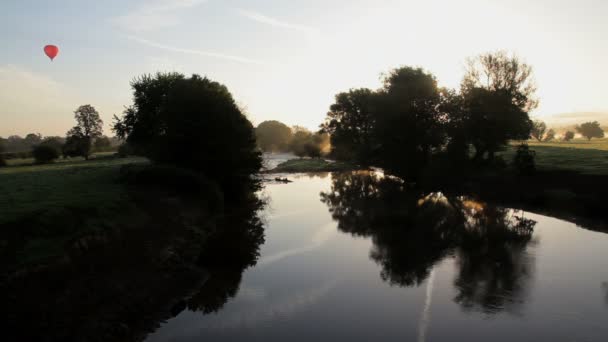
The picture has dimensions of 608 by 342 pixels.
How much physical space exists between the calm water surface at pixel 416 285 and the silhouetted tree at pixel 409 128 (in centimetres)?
2538

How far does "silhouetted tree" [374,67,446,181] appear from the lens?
217 ft

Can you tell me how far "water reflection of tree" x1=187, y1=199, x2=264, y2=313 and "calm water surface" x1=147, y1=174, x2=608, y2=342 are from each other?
0.90 feet

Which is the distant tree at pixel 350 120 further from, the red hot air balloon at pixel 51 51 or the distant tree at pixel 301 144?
the red hot air balloon at pixel 51 51

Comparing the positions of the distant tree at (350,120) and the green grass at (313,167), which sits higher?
the distant tree at (350,120)

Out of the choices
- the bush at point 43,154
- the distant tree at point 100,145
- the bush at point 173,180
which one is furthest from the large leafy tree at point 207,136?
the distant tree at point 100,145

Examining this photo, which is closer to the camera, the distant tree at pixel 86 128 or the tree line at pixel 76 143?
the tree line at pixel 76 143

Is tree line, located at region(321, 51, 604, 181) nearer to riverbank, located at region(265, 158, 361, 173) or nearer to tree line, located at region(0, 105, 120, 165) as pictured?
riverbank, located at region(265, 158, 361, 173)

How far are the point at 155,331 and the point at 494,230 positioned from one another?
104 ft

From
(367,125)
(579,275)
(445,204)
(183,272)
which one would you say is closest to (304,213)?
(445,204)

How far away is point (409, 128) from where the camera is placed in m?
66.2

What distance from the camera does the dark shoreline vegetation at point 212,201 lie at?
18172 mm

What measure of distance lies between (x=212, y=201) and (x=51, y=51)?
28587 millimetres

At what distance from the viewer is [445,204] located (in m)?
51.2

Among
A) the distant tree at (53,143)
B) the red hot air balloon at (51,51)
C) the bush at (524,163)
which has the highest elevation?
the red hot air balloon at (51,51)
